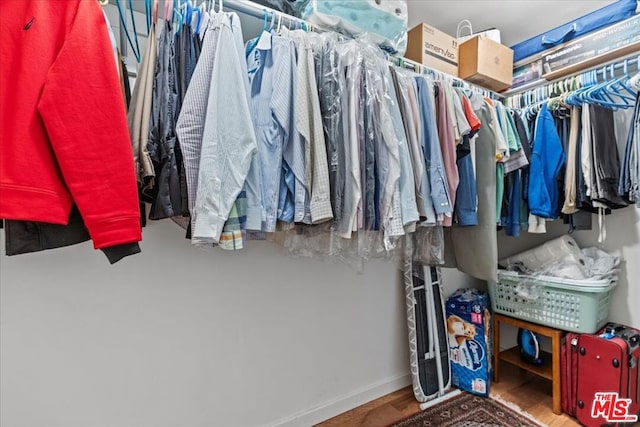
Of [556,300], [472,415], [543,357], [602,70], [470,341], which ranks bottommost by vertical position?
[472,415]

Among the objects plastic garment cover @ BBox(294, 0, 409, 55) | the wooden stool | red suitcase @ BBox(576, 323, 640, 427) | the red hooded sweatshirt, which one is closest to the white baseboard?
the wooden stool

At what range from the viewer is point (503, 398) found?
1.87m

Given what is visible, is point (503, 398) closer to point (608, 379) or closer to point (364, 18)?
point (608, 379)

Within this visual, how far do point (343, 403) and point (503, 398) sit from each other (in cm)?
92

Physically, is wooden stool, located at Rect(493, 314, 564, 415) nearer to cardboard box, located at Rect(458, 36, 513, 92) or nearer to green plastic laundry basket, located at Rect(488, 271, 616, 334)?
green plastic laundry basket, located at Rect(488, 271, 616, 334)

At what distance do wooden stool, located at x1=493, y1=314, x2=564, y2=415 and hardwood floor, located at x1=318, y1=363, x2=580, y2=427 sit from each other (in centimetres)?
7

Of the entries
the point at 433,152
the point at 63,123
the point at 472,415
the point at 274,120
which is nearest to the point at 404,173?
the point at 433,152

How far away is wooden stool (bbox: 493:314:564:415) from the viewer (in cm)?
175

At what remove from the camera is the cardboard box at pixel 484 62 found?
68.9 inches

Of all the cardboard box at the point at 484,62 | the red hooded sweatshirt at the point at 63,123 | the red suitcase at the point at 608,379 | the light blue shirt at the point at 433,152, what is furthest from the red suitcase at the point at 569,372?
the red hooded sweatshirt at the point at 63,123

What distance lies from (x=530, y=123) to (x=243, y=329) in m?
1.83

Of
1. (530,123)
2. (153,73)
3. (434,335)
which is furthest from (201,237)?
(530,123)

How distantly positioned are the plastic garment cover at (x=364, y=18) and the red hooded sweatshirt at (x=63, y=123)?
0.76 meters

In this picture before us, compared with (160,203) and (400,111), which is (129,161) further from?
(400,111)
